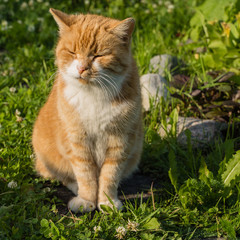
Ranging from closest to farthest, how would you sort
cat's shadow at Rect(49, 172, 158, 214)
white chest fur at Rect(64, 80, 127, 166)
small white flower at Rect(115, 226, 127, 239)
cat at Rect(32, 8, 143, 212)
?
small white flower at Rect(115, 226, 127, 239)
cat at Rect(32, 8, 143, 212)
white chest fur at Rect(64, 80, 127, 166)
cat's shadow at Rect(49, 172, 158, 214)

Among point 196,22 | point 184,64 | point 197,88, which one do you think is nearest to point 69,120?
point 197,88

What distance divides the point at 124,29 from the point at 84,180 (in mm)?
1103

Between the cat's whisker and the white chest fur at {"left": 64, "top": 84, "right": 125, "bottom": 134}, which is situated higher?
the cat's whisker

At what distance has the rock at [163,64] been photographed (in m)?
4.28

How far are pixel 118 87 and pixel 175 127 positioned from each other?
103 cm

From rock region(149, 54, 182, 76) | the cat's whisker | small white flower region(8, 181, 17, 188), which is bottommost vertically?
small white flower region(8, 181, 17, 188)

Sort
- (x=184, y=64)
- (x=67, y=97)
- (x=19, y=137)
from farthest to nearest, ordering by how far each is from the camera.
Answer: (x=184, y=64), (x=19, y=137), (x=67, y=97)

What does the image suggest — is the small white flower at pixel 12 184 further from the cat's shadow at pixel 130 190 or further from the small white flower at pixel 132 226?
the small white flower at pixel 132 226

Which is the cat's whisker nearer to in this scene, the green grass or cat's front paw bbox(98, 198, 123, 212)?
the green grass

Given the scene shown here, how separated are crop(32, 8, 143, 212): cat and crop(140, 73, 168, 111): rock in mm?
956

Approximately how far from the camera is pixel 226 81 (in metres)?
3.77

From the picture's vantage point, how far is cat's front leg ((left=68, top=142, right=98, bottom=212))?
2.75 meters

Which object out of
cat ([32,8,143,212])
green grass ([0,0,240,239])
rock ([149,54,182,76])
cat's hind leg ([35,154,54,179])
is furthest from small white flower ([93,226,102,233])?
rock ([149,54,182,76])

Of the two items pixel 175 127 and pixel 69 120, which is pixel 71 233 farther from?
pixel 175 127
